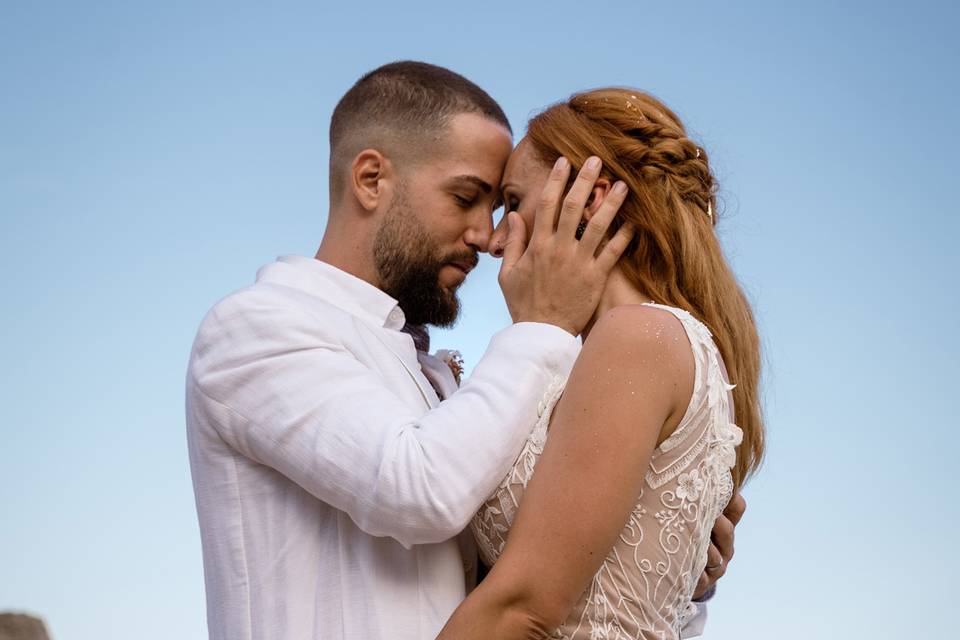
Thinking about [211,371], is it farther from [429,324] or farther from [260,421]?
[429,324]

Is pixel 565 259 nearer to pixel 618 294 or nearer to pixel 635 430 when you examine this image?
pixel 618 294

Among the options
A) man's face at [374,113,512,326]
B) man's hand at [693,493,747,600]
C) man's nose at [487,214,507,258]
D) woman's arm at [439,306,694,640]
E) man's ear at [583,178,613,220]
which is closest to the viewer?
woman's arm at [439,306,694,640]

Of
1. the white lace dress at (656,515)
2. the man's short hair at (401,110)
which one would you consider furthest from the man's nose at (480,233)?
the white lace dress at (656,515)

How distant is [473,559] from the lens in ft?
11.7

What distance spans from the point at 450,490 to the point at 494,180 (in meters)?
1.59

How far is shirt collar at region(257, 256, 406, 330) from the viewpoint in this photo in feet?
12.1

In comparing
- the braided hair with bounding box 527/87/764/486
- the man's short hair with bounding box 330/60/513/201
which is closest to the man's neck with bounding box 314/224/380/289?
the man's short hair with bounding box 330/60/513/201

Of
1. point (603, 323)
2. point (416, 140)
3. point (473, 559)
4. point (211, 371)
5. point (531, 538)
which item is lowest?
point (473, 559)

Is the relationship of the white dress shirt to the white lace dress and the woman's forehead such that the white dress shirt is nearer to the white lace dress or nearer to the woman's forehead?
the white lace dress

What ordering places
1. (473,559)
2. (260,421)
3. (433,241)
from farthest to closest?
(433,241)
(473,559)
(260,421)

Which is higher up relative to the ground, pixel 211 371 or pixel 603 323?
pixel 603 323

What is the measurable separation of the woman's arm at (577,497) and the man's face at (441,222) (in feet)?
4.01

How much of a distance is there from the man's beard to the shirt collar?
0.57 feet

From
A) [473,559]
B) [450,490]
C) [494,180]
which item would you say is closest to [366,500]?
[450,490]
